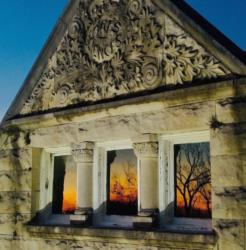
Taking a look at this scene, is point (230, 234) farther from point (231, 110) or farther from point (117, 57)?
point (117, 57)

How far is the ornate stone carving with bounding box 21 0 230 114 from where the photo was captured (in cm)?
578

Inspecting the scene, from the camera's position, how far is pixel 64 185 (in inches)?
287

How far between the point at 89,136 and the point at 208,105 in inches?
74.8

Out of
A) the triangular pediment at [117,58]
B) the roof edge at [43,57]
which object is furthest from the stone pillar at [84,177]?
the roof edge at [43,57]

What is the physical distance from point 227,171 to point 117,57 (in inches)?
91.7

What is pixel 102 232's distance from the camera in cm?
611

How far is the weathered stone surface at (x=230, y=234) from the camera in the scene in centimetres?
497

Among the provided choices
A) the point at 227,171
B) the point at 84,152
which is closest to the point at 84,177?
the point at 84,152

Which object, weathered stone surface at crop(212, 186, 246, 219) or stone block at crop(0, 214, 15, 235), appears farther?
stone block at crop(0, 214, 15, 235)

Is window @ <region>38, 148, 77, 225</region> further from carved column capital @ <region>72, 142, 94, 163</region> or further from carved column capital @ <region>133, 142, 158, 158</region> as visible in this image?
carved column capital @ <region>133, 142, 158, 158</region>

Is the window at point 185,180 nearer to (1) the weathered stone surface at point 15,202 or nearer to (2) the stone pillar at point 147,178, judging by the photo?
(2) the stone pillar at point 147,178

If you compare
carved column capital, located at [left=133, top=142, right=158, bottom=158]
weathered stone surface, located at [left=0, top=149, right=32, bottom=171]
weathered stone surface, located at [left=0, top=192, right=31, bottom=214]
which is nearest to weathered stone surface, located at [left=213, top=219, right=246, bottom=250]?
carved column capital, located at [left=133, top=142, right=158, bottom=158]

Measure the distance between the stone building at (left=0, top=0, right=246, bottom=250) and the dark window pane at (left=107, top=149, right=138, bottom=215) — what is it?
0.01 m

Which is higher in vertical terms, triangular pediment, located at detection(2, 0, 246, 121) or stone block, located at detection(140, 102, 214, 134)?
triangular pediment, located at detection(2, 0, 246, 121)
